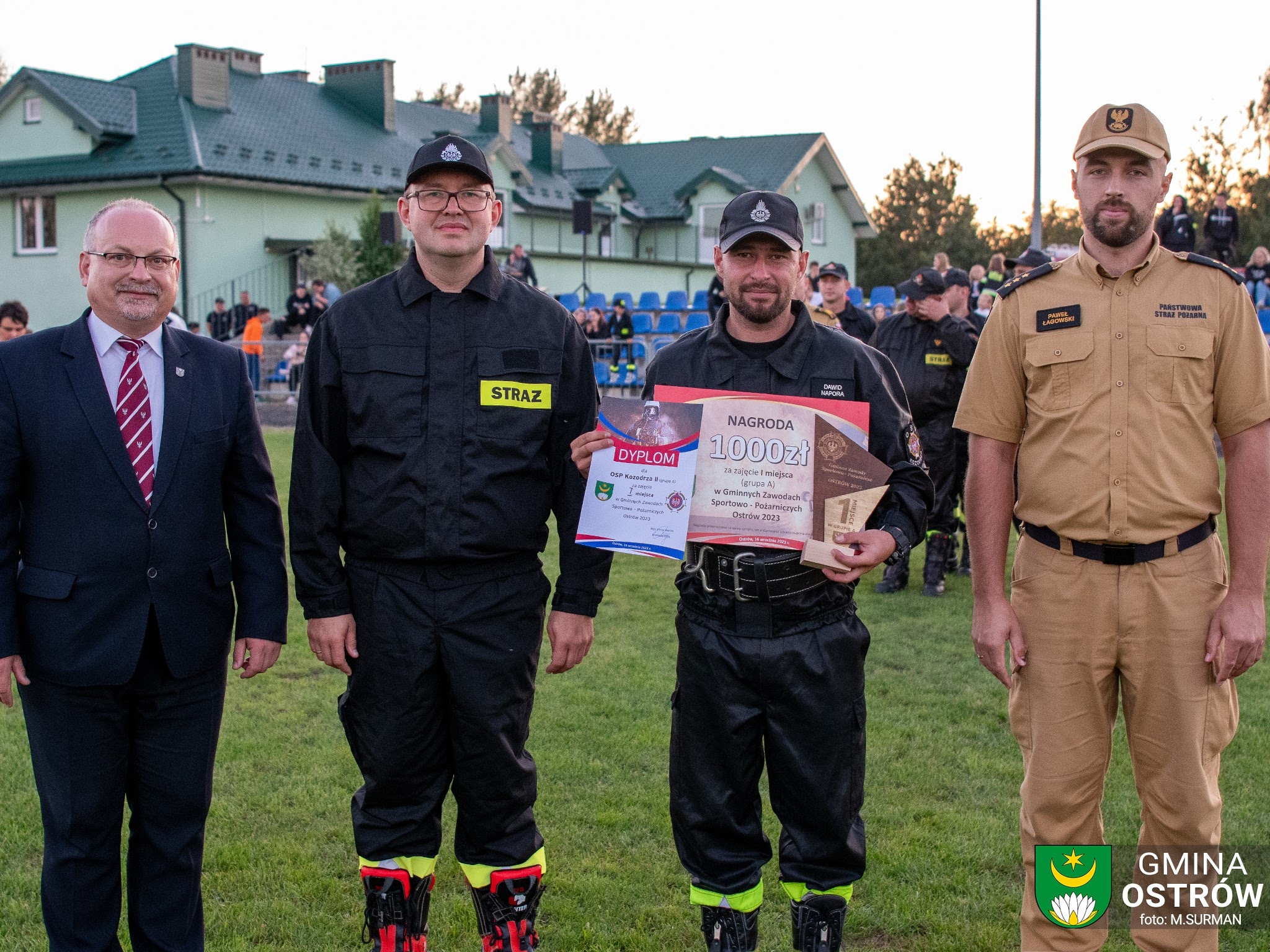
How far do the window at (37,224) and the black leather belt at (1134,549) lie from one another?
33856 millimetres

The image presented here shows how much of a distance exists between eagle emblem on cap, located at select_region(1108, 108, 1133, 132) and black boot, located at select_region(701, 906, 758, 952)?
105 inches

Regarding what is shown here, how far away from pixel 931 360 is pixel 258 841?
19.6ft

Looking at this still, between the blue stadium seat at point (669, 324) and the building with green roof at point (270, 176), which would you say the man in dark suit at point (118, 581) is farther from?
the building with green roof at point (270, 176)

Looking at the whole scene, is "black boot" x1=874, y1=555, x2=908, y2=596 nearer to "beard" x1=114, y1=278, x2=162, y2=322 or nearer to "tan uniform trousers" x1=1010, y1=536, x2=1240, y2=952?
"tan uniform trousers" x1=1010, y1=536, x2=1240, y2=952

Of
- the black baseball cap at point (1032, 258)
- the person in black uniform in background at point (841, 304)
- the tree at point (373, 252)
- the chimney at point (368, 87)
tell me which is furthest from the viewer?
the chimney at point (368, 87)

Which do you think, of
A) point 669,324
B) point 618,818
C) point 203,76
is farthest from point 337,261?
point 618,818

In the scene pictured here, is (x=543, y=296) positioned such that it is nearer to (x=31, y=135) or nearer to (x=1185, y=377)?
(x=1185, y=377)

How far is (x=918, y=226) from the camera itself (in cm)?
5994

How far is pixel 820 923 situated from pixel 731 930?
0.93ft

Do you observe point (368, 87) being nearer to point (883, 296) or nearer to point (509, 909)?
point (883, 296)

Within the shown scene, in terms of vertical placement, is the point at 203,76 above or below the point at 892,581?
above

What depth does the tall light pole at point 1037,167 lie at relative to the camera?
20547mm

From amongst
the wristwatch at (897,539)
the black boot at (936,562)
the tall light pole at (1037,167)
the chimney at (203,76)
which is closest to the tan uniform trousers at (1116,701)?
the wristwatch at (897,539)

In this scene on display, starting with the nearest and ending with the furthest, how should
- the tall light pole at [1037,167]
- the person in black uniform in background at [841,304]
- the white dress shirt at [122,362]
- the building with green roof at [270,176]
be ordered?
the white dress shirt at [122,362], the person in black uniform in background at [841,304], the tall light pole at [1037,167], the building with green roof at [270,176]
